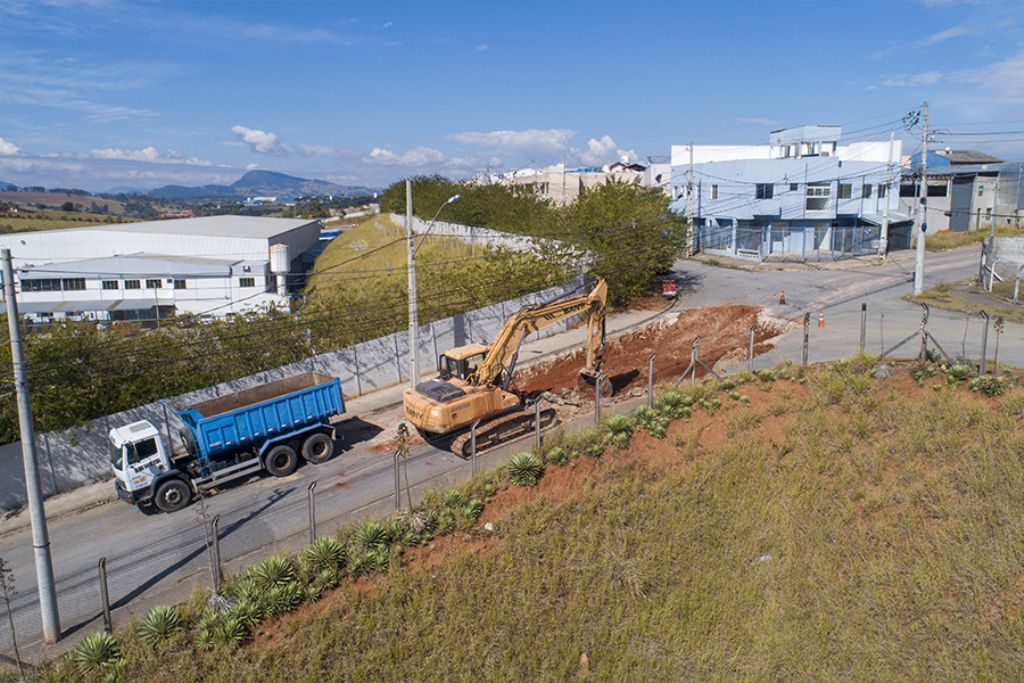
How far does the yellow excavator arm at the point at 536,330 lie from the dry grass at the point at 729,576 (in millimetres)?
4987

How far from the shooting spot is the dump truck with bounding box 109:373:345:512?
19109 mm

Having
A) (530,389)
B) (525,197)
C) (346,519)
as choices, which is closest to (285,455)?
(346,519)

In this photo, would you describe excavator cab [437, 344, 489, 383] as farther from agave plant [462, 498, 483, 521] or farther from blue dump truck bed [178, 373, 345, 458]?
agave plant [462, 498, 483, 521]

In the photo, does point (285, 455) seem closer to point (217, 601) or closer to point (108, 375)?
point (108, 375)

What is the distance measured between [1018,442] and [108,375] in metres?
24.8

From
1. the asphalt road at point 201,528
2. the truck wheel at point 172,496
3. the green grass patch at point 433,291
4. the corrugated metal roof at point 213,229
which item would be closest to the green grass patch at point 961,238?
the asphalt road at point 201,528

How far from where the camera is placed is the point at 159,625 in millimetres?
12391

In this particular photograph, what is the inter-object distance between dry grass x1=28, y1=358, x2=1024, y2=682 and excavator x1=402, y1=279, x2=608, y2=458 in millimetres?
4260

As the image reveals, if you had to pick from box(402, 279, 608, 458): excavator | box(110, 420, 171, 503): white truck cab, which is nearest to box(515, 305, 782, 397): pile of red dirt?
box(402, 279, 608, 458): excavator

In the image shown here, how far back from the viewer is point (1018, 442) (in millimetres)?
17109

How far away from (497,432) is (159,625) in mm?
10970

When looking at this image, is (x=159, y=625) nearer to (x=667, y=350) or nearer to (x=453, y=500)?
(x=453, y=500)

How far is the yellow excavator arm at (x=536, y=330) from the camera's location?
21656mm

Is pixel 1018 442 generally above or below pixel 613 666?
above
